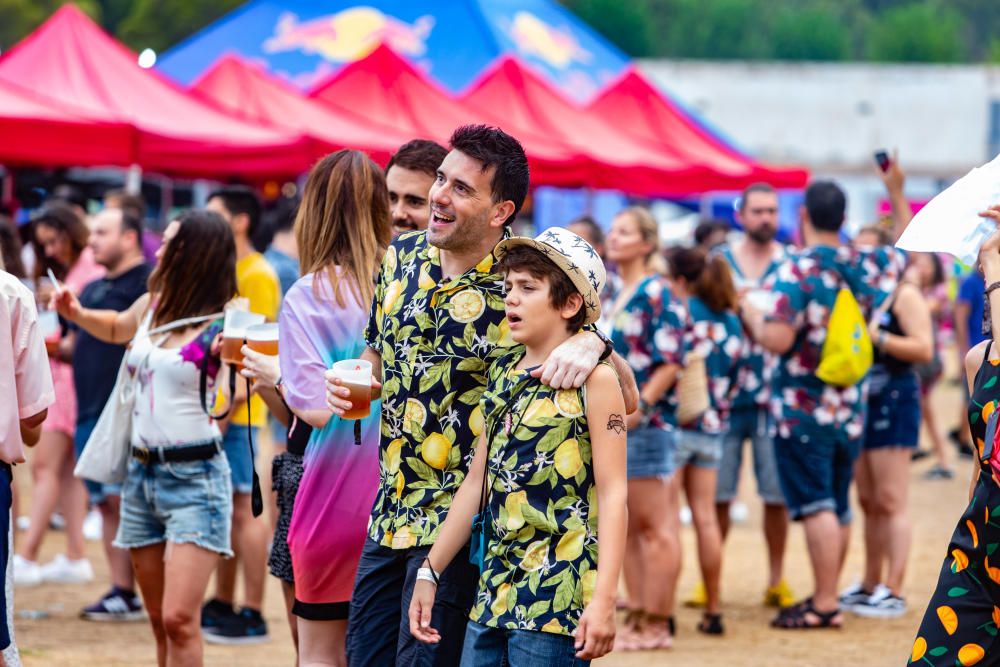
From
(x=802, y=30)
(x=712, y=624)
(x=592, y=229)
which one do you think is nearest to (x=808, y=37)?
(x=802, y=30)

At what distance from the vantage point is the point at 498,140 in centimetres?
400

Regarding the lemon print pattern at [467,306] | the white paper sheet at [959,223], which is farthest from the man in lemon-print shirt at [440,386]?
the white paper sheet at [959,223]

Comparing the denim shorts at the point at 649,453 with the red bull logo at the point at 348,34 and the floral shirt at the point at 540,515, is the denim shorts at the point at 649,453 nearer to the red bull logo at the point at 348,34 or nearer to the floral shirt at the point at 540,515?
the floral shirt at the point at 540,515

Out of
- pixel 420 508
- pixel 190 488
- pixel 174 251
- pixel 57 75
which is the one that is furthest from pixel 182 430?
pixel 57 75

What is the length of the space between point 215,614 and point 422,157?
12.2ft

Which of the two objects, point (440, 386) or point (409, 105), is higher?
point (409, 105)

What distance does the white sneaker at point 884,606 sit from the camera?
Answer: 834 cm

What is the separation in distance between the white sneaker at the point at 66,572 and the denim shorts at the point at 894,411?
4731mm

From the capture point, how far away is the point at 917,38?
116 metres

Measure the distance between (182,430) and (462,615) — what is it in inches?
74.7

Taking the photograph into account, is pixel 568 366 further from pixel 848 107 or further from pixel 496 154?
pixel 848 107

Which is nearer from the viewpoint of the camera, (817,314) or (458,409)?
(458,409)

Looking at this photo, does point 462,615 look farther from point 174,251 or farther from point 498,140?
point 174,251

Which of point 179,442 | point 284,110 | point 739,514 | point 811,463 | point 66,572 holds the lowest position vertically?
point 739,514
